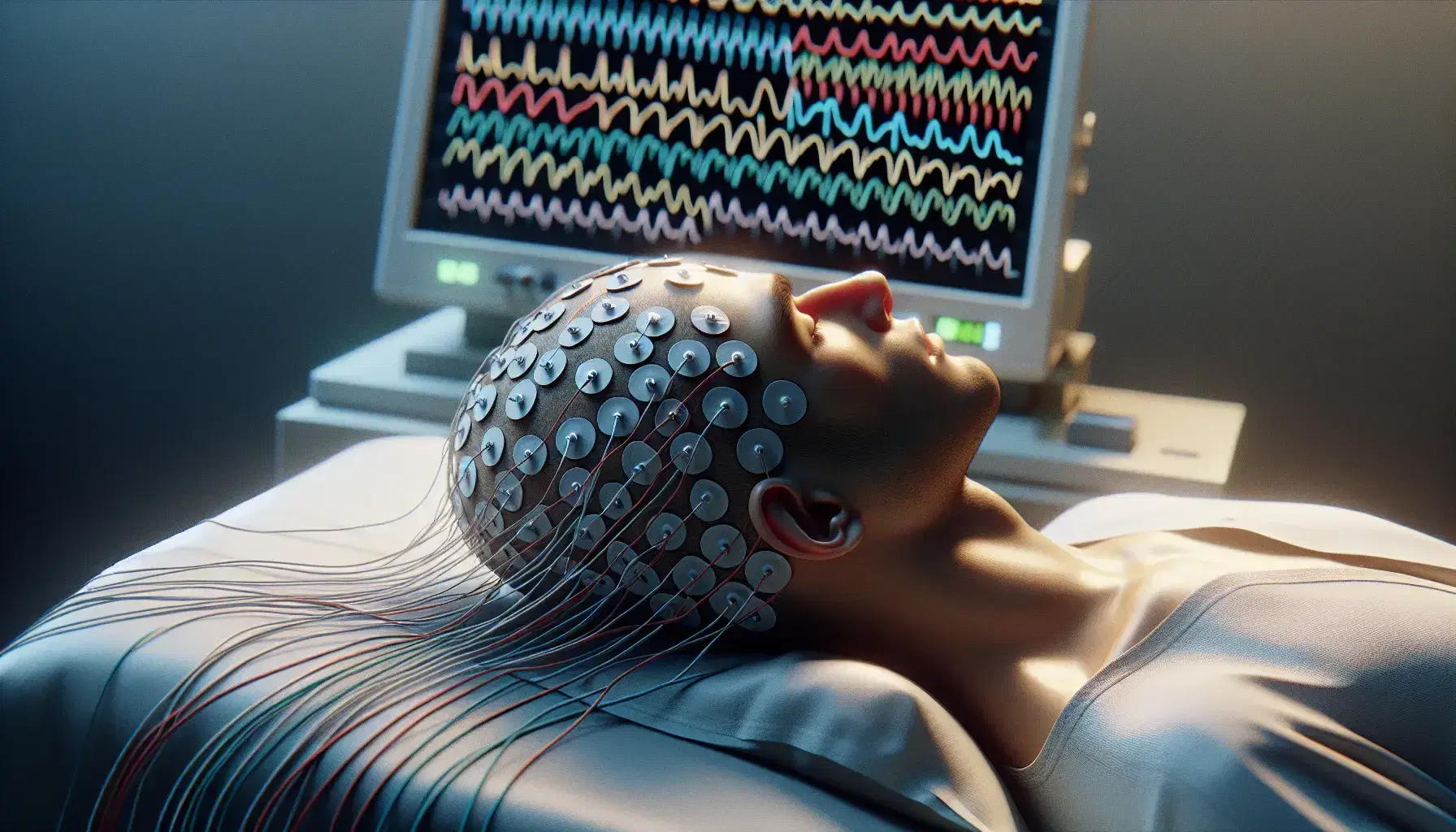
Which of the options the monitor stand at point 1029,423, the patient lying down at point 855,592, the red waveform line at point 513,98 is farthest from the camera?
the red waveform line at point 513,98

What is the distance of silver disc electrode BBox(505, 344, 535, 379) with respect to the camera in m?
1.05

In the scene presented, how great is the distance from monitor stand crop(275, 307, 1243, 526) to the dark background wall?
1.35ft

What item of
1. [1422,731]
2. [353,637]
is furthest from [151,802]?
[1422,731]

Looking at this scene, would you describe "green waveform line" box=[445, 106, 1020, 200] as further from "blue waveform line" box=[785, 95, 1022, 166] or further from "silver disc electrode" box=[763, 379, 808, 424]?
"silver disc electrode" box=[763, 379, 808, 424]

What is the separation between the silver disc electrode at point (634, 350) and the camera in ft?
3.31

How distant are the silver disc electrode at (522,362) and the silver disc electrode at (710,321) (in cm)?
13

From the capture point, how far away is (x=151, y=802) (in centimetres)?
97

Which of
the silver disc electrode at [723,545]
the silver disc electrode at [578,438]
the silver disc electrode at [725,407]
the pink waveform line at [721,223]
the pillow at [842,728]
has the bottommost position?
the pillow at [842,728]

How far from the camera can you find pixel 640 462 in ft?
3.26

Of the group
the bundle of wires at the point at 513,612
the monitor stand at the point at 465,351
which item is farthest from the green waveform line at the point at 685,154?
the bundle of wires at the point at 513,612

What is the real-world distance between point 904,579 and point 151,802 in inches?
22.9

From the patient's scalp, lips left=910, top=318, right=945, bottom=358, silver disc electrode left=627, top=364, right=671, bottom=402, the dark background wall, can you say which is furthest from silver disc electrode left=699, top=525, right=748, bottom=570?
the dark background wall

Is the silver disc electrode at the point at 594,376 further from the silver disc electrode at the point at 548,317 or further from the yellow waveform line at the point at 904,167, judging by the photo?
the yellow waveform line at the point at 904,167

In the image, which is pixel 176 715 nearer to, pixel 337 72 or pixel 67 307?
pixel 337 72
